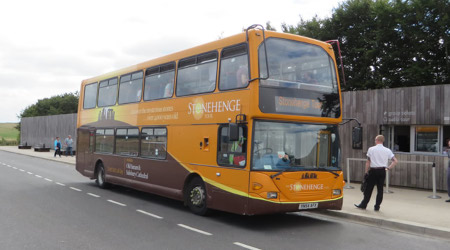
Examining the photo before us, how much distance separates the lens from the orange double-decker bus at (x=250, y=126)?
315 inches

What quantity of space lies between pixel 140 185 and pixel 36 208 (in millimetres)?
2781

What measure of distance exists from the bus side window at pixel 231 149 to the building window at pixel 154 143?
2.45 metres

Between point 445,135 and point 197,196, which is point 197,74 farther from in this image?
point 445,135

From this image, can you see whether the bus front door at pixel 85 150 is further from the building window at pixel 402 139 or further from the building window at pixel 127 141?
the building window at pixel 402 139

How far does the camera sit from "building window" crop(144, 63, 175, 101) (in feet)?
35.6

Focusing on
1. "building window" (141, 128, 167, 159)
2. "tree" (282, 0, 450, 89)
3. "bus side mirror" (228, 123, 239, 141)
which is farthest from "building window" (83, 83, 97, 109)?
"tree" (282, 0, 450, 89)

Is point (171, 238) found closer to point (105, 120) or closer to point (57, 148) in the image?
point (105, 120)

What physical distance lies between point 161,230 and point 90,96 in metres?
8.98

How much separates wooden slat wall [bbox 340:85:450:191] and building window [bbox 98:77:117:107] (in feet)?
26.8

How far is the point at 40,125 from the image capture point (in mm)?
50781

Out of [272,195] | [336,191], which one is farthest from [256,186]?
[336,191]

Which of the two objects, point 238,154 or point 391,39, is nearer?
point 238,154

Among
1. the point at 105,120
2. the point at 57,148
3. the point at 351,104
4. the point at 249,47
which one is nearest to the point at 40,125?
the point at 57,148

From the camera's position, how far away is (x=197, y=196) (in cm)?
951
